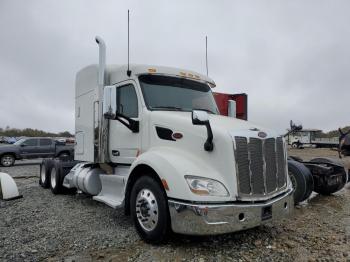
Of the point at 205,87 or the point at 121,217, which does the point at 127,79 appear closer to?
the point at 205,87

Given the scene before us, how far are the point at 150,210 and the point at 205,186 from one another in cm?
95

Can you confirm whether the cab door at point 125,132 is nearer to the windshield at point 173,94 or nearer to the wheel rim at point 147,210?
the windshield at point 173,94

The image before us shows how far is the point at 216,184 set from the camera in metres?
4.20

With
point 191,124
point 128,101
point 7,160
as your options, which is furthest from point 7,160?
point 191,124

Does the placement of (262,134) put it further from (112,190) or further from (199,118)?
(112,190)

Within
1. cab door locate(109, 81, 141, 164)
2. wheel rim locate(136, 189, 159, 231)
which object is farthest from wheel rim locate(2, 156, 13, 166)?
wheel rim locate(136, 189, 159, 231)

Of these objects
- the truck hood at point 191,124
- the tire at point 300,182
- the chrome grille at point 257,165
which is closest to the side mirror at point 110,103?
the truck hood at point 191,124

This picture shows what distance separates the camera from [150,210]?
15.1ft

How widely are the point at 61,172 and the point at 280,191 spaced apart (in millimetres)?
6220

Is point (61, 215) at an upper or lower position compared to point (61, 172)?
lower

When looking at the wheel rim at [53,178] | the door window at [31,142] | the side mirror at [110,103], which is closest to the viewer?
the side mirror at [110,103]

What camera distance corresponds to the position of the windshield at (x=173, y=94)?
5.59 meters

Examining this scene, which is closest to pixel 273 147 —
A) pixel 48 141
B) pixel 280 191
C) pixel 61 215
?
pixel 280 191

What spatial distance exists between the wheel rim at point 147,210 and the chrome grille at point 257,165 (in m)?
1.21
